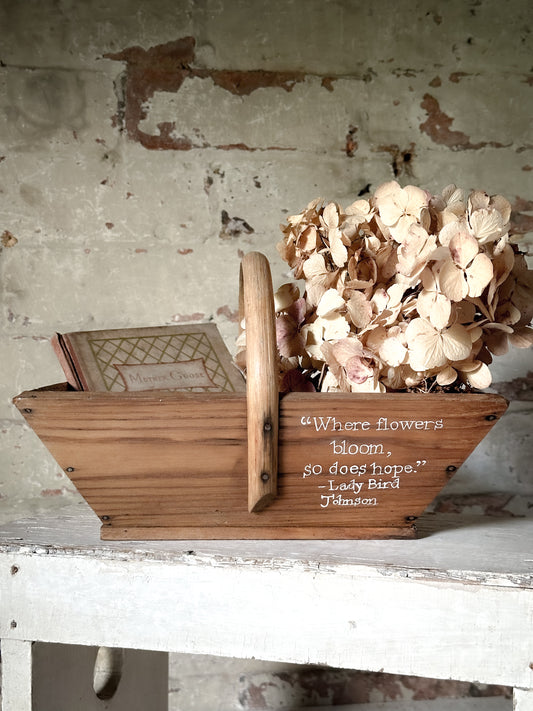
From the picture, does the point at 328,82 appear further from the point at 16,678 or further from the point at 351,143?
the point at 16,678

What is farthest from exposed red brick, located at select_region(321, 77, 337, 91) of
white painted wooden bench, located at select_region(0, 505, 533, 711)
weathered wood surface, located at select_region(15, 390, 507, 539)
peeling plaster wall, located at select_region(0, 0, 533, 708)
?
white painted wooden bench, located at select_region(0, 505, 533, 711)

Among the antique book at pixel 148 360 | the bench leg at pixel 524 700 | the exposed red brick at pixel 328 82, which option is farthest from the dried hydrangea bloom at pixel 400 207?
the exposed red brick at pixel 328 82

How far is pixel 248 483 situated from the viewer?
750mm

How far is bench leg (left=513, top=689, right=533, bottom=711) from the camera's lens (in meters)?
0.66

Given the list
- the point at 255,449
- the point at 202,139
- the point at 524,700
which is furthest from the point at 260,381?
the point at 202,139

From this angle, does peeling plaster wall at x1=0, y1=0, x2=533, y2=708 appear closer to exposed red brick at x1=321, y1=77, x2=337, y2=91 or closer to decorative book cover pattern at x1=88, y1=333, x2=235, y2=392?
exposed red brick at x1=321, y1=77, x2=337, y2=91

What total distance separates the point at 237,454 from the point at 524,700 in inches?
14.8

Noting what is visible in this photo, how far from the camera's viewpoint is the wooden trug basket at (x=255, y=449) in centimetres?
73

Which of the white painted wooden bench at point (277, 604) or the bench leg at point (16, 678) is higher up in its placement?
the white painted wooden bench at point (277, 604)

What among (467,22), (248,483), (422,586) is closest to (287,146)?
(467,22)

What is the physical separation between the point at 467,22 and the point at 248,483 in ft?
3.24

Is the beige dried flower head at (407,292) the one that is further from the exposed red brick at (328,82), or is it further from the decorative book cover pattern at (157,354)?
the exposed red brick at (328,82)

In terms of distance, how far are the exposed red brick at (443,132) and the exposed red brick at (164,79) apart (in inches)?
9.9

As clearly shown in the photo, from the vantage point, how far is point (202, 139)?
124 cm
